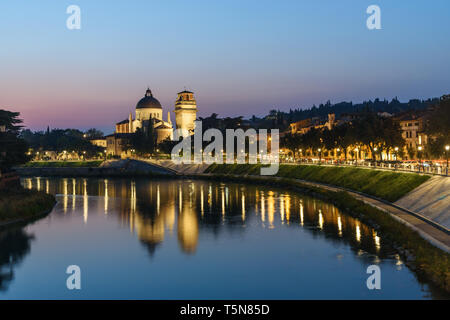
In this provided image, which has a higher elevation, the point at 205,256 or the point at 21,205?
the point at 21,205

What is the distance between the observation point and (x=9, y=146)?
179 feet

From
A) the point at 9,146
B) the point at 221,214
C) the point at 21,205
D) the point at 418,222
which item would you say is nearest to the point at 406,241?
the point at 418,222

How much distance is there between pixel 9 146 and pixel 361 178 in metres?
39.0

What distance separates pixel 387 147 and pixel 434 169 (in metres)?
36.0

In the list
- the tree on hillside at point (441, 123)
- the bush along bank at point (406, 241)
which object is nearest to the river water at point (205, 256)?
the bush along bank at point (406, 241)

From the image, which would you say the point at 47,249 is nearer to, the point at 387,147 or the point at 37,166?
the point at 387,147

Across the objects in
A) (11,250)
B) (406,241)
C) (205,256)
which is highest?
(406,241)

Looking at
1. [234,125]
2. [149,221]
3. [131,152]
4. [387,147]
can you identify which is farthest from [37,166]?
[149,221]

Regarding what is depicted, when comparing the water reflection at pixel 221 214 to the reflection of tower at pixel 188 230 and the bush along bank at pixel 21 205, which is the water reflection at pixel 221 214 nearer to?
the reflection of tower at pixel 188 230

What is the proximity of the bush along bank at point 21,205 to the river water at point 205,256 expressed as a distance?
156cm

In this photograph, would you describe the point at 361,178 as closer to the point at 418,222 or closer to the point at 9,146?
the point at 418,222

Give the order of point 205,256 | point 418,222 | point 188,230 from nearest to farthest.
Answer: point 205,256, point 418,222, point 188,230

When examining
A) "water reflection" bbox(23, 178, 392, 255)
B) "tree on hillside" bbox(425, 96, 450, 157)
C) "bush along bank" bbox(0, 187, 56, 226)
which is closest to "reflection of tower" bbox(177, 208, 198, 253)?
"water reflection" bbox(23, 178, 392, 255)

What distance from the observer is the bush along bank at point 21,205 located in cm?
4403
